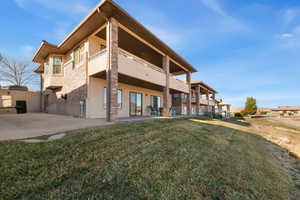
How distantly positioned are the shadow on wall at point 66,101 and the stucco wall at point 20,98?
120 cm

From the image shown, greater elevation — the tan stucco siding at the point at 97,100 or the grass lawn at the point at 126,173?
the tan stucco siding at the point at 97,100

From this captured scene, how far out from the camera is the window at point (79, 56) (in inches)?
352

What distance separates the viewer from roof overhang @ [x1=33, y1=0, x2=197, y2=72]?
6242 mm

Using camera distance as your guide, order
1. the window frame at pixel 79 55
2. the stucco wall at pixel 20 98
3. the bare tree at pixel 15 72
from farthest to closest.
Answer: the bare tree at pixel 15 72, the stucco wall at pixel 20 98, the window frame at pixel 79 55

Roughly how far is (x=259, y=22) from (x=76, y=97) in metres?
15.0

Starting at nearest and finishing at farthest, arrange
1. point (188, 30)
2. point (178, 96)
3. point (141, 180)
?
point (141, 180) < point (188, 30) < point (178, 96)

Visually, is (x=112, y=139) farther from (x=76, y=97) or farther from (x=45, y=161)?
(x=76, y=97)

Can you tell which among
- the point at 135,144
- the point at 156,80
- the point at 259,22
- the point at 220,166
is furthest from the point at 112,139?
the point at 259,22

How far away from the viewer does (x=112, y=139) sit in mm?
3756

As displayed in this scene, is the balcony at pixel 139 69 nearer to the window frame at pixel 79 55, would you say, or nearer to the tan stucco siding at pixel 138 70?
the tan stucco siding at pixel 138 70

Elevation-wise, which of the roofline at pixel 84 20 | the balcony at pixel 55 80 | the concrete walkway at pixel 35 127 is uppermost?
the roofline at pixel 84 20

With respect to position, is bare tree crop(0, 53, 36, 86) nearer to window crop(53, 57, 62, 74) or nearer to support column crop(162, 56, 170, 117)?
window crop(53, 57, 62, 74)

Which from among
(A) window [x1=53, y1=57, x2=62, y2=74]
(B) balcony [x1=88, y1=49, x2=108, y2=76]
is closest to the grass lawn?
(B) balcony [x1=88, y1=49, x2=108, y2=76]

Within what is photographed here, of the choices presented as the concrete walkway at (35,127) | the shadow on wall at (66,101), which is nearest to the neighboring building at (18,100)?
the shadow on wall at (66,101)
